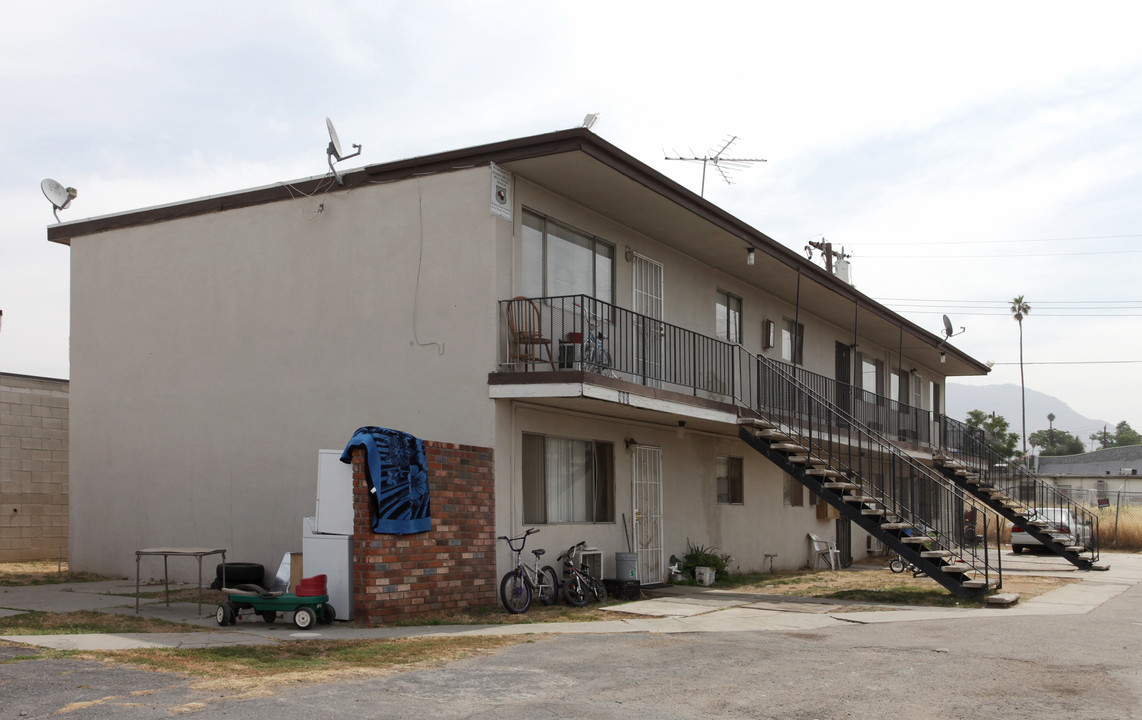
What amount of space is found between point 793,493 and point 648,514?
6990mm

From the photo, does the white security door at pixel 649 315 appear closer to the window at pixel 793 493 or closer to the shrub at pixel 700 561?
the shrub at pixel 700 561

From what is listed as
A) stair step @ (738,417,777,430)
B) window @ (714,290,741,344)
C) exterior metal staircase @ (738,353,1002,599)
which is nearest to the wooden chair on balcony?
stair step @ (738,417,777,430)

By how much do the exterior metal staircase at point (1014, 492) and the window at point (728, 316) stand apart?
8483 millimetres

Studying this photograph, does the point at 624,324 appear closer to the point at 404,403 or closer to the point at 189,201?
the point at 404,403

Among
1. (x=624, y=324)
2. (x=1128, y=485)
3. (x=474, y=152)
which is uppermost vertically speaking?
(x=474, y=152)

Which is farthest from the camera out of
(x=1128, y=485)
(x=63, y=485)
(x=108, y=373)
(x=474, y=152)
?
(x=1128, y=485)

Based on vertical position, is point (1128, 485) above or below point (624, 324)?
below

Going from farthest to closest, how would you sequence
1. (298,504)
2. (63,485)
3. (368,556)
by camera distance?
(63,485) → (298,504) → (368,556)

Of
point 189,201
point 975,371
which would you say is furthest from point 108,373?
point 975,371

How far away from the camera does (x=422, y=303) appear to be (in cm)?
1411

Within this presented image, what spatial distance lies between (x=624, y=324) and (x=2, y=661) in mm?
9604

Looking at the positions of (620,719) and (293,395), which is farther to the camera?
(293,395)

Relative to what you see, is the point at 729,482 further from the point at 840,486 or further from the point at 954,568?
the point at 954,568

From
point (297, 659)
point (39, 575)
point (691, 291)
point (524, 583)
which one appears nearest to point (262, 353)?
point (39, 575)
